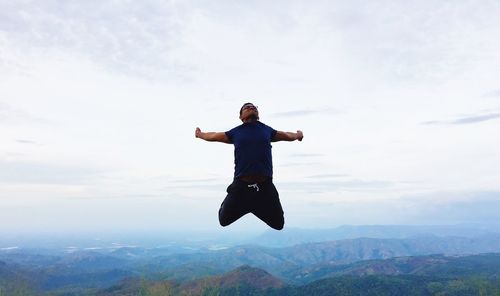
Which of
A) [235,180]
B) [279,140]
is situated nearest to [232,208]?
[235,180]

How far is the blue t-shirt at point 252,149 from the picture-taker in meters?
9.04

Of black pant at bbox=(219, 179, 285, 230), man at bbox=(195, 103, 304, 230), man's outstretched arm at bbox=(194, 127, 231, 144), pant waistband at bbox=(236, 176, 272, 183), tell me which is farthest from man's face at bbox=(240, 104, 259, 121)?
black pant at bbox=(219, 179, 285, 230)

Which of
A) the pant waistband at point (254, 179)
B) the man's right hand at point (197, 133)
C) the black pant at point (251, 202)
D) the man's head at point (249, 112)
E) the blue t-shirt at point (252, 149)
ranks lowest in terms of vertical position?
the black pant at point (251, 202)

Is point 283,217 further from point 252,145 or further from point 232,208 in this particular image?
point 252,145

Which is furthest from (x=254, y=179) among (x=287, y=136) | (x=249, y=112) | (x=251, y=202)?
(x=249, y=112)

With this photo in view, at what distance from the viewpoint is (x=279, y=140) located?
976cm

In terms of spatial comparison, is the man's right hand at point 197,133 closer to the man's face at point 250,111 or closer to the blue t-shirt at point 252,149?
the blue t-shirt at point 252,149

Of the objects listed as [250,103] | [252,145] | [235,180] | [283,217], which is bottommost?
[283,217]

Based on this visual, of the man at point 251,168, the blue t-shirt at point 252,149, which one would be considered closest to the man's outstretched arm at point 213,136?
the man at point 251,168

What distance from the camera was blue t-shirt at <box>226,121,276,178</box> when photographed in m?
9.04

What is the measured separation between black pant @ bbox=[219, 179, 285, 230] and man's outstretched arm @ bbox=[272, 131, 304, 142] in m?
1.02

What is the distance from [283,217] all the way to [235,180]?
1436 millimetres

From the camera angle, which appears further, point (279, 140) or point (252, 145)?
point (279, 140)

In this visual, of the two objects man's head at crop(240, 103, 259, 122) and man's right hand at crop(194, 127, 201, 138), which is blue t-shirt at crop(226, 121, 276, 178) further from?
man's right hand at crop(194, 127, 201, 138)
